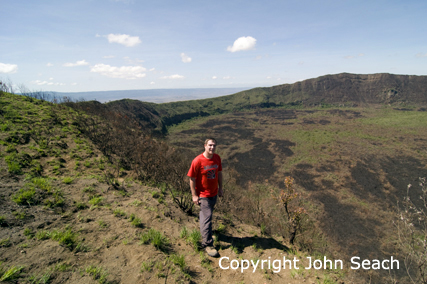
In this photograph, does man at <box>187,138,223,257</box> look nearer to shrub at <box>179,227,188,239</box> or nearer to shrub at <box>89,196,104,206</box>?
shrub at <box>179,227,188,239</box>

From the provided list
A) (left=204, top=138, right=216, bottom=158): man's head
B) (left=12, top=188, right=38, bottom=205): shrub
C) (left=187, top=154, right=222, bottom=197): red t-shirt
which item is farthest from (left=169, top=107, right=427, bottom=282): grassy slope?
(left=12, top=188, right=38, bottom=205): shrub

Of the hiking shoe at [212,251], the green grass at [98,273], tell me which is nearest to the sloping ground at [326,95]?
the hiking shoe at [212,251]

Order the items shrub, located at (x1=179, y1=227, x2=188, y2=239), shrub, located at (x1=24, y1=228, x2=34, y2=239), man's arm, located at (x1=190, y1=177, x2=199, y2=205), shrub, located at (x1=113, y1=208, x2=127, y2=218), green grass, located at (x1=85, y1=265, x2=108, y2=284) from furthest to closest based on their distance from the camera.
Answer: shrub, located at (x1=113, y1=208, x2=127, y2=218), shrub, located at (x1=179, y1=227, x2=188, y2=239), man's arm, located at (x1=190, y1=177, x2=199, y2=205), shrub, located at (x1=24, y1=228, x2=34, y2=239), green grass, located at (x1=85, y1=265, x2=108, y2=284)

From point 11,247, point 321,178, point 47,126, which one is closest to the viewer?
point 11,247

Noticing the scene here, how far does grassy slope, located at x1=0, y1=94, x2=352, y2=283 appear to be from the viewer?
301 centimetres

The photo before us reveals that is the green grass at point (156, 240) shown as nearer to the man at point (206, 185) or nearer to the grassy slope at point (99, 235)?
the grassy slope at point (99, 235)

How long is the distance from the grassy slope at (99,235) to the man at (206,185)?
1.39 feet

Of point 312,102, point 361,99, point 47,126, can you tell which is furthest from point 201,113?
point 361,99

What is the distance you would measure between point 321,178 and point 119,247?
23.1 meters

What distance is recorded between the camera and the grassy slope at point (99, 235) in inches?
119

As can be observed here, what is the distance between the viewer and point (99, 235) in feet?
13.1

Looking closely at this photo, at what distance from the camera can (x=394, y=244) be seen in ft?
39.9

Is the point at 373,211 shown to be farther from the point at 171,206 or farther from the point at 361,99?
the point at 361,99

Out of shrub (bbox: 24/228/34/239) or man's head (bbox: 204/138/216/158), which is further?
man's head (bbox: 204/138/216/158)
